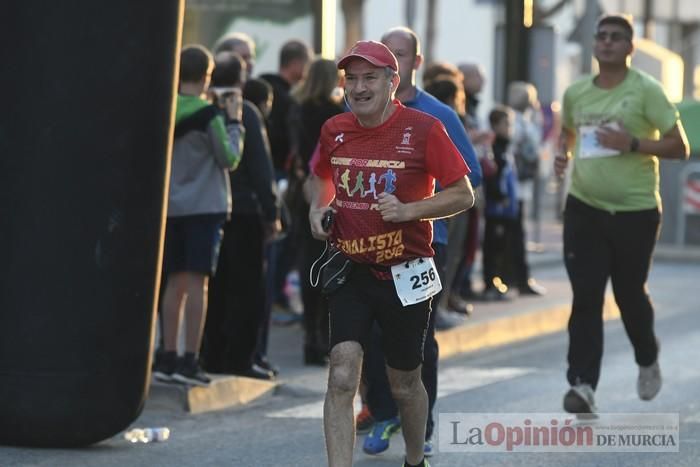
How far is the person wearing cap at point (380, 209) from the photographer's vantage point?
6367 millimetres

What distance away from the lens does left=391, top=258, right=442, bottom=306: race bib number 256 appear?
21.2 feet

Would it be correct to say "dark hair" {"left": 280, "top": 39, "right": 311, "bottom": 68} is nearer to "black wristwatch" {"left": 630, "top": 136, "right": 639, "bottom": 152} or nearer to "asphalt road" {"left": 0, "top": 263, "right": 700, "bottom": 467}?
"asphalt road" {"left": 0, "top": 263, "right": 700, "bottom": 467}

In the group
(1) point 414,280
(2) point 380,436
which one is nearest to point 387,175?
(1) point 414,280

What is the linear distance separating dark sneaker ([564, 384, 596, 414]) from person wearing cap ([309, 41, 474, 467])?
7.16 feet

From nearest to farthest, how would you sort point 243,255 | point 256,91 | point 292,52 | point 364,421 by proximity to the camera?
point 364,421 < point 243,255 < point 256,91 < point 292,52

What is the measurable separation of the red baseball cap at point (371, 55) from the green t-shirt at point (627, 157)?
96.6 inches

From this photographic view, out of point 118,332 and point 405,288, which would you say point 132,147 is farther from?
point 405,288

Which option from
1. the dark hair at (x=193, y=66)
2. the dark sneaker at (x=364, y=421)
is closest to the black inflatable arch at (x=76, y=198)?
the dark sneaker at (x=364, y=421)

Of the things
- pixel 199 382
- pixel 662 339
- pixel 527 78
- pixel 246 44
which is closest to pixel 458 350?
pixel 662 339

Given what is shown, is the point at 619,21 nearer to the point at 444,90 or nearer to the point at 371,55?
A: the point at 444,90

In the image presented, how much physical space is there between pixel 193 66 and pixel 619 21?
2093 millimetres

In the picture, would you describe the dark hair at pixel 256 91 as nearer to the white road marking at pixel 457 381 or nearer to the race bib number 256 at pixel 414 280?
the white road marking at pixel 457 381

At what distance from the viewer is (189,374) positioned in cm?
916

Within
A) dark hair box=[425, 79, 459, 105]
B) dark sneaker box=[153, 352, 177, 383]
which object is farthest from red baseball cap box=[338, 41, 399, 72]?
dark hair box=[425, 79, 459, 105]
